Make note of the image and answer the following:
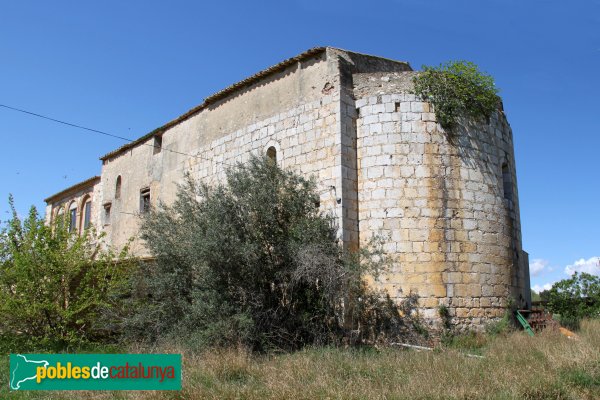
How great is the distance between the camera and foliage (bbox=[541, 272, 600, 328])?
15.4 m

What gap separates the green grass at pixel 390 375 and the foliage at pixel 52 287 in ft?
6.23

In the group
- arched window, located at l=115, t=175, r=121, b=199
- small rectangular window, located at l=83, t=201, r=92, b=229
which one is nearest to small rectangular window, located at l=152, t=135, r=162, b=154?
arched window, located at l=115, t=175, r=121, b=199

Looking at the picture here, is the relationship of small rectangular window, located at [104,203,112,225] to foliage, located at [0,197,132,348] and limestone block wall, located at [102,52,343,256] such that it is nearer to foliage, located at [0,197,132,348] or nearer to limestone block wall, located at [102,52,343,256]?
limestone block wall, located at [102,52,343,256]

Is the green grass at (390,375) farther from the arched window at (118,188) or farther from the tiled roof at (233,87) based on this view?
the arched window at (118,188)

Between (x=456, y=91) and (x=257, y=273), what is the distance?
6149mm

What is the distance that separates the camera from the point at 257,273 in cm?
1044

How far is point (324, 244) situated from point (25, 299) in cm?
627

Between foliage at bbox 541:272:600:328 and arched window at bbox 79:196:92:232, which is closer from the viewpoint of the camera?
foliage at bbox 541:272:600:328

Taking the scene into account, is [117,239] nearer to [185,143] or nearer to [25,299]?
[185,143]

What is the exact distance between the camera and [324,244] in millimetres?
10797

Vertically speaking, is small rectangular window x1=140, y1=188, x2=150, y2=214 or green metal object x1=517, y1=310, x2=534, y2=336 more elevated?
small rectangular window x1=140, y1=188, x2=150, y2=214

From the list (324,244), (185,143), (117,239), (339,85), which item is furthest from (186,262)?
(117,239)

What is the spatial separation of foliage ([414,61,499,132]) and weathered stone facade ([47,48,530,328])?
24 centimetres

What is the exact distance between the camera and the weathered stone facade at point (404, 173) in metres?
11.3
